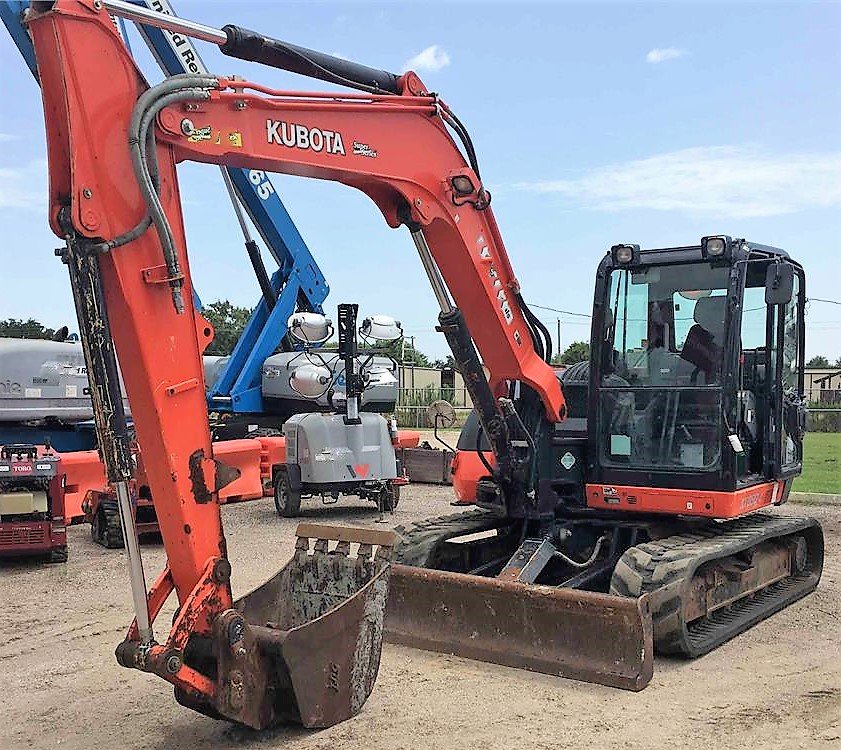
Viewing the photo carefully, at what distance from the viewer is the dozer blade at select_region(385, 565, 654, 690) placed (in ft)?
18.7

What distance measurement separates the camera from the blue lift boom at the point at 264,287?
554 inches

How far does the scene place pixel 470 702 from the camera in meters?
5.43

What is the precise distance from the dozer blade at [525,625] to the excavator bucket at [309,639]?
1114 millimetres

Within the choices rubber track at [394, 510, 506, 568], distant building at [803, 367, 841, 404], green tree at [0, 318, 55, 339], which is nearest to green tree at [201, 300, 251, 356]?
green tree at [0, 318, 55, 339]

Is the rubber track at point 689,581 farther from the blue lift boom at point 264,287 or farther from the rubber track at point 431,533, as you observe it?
the blue lift boom at point 264,287

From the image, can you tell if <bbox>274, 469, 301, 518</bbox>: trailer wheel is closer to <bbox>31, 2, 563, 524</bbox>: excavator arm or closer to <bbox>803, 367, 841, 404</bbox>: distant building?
<bbox>31, 2, 563, 524</bbox>: excavator arm

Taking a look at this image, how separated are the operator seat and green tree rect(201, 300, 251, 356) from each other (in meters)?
27.8

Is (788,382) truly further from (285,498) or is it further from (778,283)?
(285,498)

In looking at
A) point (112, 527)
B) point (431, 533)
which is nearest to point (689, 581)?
point (431, 533)

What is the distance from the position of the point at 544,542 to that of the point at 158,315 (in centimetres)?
334

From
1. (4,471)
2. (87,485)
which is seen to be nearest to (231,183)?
(87,485)

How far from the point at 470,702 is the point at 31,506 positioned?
5251 millimetres

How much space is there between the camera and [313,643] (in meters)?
4.69

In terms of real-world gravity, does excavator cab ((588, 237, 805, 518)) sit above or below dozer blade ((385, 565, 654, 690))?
above
